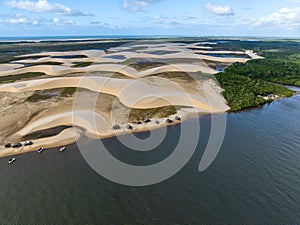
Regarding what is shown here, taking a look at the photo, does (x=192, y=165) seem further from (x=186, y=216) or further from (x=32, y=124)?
(x=32, y=124)

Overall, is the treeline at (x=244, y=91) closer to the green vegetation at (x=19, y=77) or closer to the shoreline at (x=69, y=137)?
the shoreline at (x=69, y=137)

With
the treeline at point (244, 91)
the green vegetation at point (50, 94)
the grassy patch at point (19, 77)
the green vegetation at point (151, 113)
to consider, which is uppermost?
the treeline at point (244, 91)

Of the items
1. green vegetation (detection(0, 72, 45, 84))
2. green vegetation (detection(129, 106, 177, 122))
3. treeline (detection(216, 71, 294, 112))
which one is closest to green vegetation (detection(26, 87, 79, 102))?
green vegetation (detection(0, 72, 45, 84))

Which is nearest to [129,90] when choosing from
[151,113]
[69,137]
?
[151,113]

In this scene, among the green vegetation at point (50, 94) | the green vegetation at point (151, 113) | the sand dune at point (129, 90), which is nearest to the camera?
the green vegetation at point (151, 113)

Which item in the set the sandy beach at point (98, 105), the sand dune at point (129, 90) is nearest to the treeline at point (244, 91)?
the sandy beach at point (98, 105)

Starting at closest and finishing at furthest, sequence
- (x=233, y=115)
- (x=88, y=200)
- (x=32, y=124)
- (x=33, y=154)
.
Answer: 1. (x=88, y=200)
2. (x=33, y=154)
3. (x=32, y=124)
4. (x=233, y=115)

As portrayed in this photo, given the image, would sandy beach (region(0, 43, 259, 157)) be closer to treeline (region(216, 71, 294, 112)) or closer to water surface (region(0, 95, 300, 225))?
treeline (region(216, 71, 294, 112))

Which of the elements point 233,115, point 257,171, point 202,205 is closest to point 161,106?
point 233,115
